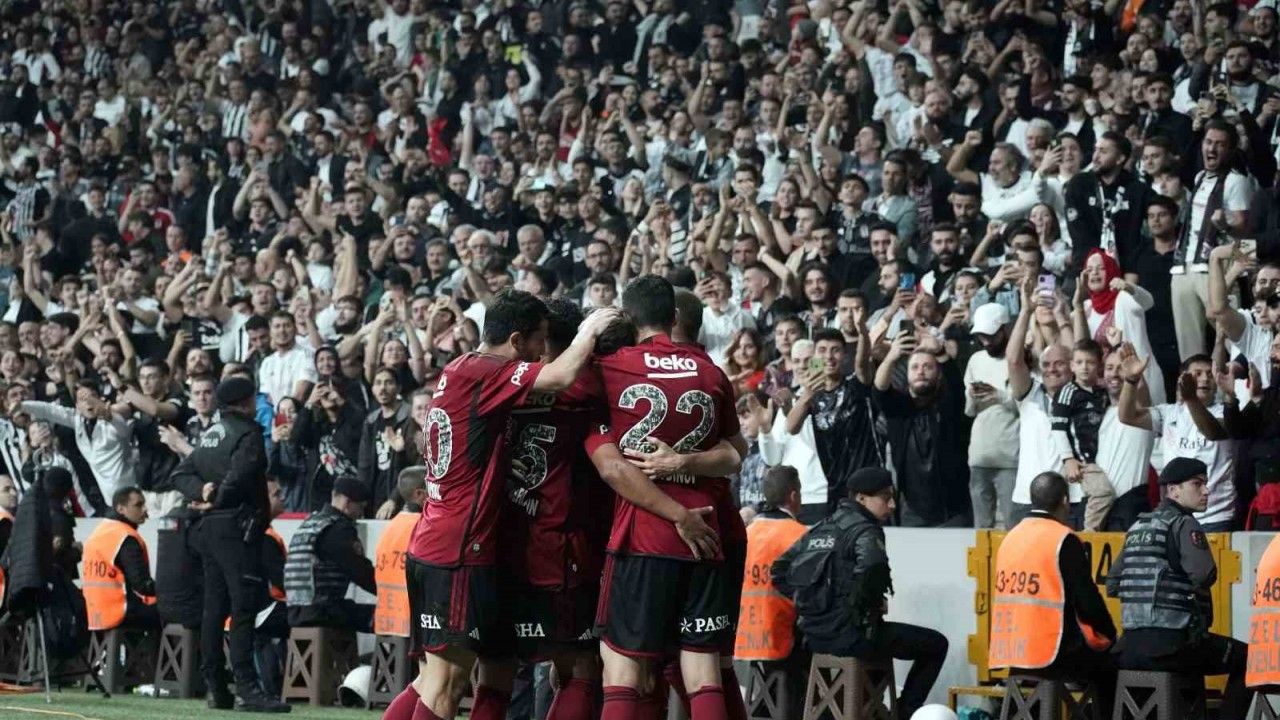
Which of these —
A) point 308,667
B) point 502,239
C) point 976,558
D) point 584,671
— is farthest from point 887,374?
point 502,239

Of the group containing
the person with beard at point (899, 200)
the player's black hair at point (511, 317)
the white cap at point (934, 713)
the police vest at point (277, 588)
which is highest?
the person with beard at point (899, 200)

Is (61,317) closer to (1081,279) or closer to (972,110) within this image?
(972,110)

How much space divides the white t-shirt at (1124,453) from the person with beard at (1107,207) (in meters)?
2.58

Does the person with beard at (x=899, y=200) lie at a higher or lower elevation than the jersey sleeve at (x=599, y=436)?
higher

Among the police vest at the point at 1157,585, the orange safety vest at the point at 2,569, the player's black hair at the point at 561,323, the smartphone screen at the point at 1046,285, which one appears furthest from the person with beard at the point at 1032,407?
the orange safety vest at the point at 2,569

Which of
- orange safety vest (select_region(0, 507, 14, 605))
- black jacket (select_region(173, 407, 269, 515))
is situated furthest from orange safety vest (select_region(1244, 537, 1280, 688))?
orange safety vest (select_region(0, 507, 14, 605))

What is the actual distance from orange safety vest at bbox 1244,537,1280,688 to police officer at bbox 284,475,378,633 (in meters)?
6.05

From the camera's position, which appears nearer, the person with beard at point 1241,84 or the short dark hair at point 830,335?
the short dark hair at point 830,335

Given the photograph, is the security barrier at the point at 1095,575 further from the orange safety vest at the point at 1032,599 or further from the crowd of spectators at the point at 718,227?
the crowd of spectators at the point at 718,227

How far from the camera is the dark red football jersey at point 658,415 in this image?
8125mm

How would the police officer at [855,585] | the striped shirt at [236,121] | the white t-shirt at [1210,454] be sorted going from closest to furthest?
the police officer at [855,585]
the white t-shirt at [1210,454]
the striped shirt at [236,121]

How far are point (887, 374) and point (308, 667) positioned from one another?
4.38 m

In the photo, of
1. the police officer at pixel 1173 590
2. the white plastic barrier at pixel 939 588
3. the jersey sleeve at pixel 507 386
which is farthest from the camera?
the white plastic barrier at pixel 939 588

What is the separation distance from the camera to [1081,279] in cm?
1351
